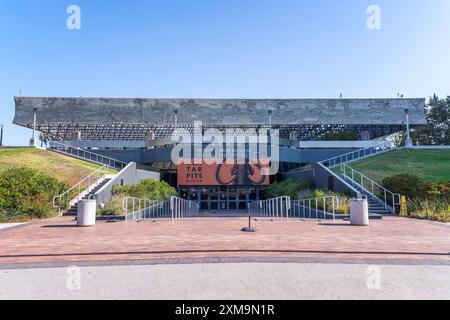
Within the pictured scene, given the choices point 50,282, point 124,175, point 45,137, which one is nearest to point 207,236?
point 50,282

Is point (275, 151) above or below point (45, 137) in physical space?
below

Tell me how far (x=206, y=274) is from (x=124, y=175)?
18241mm

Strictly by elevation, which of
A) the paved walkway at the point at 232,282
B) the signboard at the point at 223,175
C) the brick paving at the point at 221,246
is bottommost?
the brick paving at the point at 221,246

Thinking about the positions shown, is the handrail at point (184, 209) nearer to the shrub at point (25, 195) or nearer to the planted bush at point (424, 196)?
the shrub at point (25, 195)

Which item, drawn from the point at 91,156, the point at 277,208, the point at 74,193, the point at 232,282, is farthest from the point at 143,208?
the point at 91,156

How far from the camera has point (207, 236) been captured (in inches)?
370

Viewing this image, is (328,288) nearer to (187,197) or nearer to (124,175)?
(124,175)

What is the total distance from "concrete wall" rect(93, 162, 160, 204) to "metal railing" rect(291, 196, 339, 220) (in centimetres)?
1170

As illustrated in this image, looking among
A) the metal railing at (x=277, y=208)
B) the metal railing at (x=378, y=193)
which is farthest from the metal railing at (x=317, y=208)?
the metal railing at (x=378, y=193)

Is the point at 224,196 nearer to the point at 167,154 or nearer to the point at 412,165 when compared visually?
the point at 167,154

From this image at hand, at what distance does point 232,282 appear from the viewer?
4.74m

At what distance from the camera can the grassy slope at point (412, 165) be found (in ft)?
70.0

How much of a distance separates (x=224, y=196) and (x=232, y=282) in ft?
93.4

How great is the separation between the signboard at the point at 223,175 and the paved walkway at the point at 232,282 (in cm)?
2561
